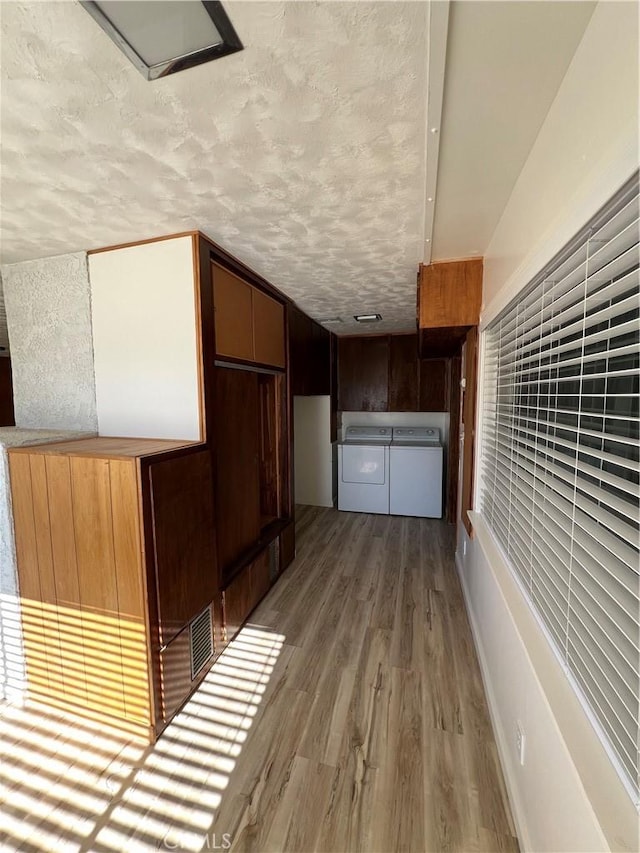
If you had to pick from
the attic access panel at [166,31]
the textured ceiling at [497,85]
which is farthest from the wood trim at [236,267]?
the textured ceiling at [497,85]

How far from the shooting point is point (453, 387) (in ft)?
13.8

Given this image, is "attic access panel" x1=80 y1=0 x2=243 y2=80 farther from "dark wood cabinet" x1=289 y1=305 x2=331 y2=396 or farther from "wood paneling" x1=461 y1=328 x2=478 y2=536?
"dark wood cabinet" x1=289 y1=305 x2=331 y2=396

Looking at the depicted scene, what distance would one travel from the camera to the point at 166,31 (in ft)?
2.64

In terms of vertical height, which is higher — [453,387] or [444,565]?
[453,387]

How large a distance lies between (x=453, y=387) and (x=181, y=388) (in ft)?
10.9

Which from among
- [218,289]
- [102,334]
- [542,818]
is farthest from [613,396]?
[102,334]

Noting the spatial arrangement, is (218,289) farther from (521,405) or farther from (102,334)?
(521,405)

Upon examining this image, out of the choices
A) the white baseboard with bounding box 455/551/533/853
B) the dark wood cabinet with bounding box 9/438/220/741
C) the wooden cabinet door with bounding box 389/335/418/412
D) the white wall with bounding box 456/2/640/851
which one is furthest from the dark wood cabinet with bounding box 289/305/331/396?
the white baseboard with bounding box 455/551/533/853

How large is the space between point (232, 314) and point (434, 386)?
3175mm

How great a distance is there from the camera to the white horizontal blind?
2.40ft

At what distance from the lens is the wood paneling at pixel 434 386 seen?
455 cm

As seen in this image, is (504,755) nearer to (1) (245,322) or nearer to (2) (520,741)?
(2) (520,741)

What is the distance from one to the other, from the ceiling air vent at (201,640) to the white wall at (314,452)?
2891 mm

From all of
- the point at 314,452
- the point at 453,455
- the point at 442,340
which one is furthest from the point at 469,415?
the point at 314,452
